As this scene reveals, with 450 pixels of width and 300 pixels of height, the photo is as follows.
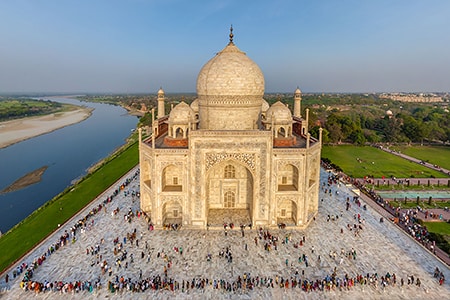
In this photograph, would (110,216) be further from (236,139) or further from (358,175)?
(358,175)

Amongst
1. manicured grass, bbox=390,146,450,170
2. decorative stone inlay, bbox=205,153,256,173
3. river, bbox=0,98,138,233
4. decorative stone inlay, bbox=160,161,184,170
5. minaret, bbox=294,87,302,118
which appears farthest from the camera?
manicured grass, bbox=390,146,450,170

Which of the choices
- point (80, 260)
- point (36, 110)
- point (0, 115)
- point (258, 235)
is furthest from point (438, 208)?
point (36, 110)

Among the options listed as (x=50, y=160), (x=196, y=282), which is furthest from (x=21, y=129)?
(x=196, y=282)

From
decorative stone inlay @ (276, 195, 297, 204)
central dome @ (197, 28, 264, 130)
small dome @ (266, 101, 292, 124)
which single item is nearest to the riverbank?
central dome @ (197, 28, 264, 130)

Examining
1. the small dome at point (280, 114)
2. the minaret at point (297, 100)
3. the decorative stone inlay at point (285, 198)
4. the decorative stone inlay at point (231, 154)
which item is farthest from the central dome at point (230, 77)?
the decorative stone inlay at point (285, 198)

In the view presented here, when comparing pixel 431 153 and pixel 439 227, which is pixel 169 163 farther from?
pixel 431 153

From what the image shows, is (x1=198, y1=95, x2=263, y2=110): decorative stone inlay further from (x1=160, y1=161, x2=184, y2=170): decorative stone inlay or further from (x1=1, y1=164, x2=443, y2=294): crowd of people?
(x1=1, y1=164, x2=443, y2=294): crowd of people
